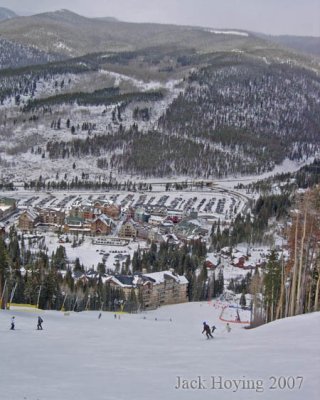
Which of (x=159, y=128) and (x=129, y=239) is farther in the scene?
(x=159, y=128)

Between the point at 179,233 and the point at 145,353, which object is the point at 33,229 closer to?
the point at 179,233

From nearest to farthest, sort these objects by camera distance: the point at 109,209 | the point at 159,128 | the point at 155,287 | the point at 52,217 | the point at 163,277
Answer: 1. the point at 155,287
2. the point at 163,277
3. the point at 52,217
4. the point at 109,209
5. the point at 159,128

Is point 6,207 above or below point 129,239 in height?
below

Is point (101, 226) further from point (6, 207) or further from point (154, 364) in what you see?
point (154, 364)

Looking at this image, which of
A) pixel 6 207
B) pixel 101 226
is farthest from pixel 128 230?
pixel 6 207

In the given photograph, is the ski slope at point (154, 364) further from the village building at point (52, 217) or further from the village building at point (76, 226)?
the village building at point (52, 217)

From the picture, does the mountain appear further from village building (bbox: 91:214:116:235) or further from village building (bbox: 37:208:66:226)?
village building (bbox: 91:214:116:235)

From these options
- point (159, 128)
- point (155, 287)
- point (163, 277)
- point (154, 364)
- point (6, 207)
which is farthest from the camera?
point (159, 128)

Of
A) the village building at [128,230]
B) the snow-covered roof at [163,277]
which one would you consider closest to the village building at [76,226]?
the village building at [128,230]

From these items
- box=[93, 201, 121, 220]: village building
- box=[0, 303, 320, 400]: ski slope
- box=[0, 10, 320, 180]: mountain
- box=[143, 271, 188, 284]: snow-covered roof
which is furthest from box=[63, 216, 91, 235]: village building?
box=[0, 303, 320, 400]: ski slope
